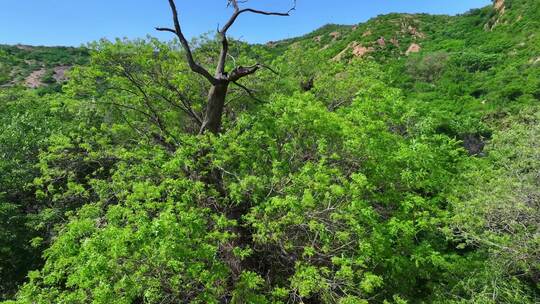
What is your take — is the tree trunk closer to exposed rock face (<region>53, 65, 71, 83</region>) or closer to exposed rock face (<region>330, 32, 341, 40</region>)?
exposed rock face (<region>53, 65, 71, 83</region>)

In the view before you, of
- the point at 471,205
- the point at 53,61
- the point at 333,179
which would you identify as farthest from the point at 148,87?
the point at 53,61

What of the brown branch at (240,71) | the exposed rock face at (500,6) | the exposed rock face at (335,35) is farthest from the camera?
the exposed rock face at (335,35)

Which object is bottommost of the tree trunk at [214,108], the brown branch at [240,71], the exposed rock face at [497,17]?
the tree trunk at [214,108]

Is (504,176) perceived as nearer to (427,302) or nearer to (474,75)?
(427,302)

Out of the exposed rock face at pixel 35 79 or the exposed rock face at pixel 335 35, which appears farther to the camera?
the exposed rock face at pixel 335 35

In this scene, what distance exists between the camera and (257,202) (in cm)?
992

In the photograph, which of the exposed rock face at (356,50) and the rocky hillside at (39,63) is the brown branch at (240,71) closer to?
the rocky hillside at (39,63)

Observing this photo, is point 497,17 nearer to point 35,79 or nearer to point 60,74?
point 60,74

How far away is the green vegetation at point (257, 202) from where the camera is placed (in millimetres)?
8102

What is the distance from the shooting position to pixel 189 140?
34.4 ft

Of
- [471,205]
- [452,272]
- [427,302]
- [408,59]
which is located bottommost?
[427,302]

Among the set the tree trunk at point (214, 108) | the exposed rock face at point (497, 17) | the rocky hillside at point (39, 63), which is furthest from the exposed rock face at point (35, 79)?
the exposed rock face at point (497, 17)

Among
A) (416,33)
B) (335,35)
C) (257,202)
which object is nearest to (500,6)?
(416,33)

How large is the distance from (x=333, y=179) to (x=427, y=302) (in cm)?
440
